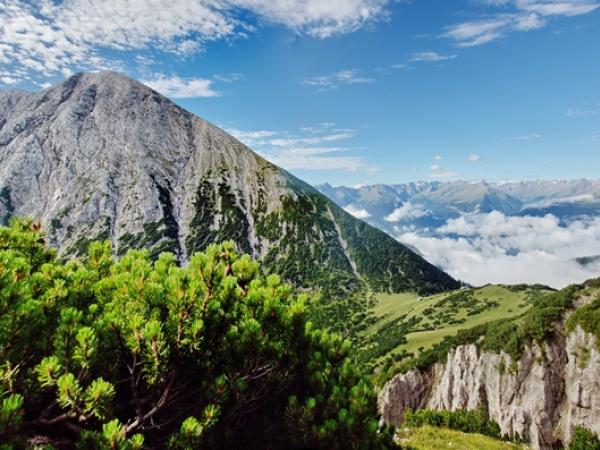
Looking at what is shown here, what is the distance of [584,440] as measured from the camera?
65812 mm

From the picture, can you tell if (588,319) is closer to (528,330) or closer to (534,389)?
(528,330)

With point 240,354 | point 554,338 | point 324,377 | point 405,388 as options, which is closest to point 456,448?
point 324,377

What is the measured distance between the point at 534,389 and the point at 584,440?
1588 cm

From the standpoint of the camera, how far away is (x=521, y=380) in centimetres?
8488

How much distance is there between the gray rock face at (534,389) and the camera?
72750 millimetres

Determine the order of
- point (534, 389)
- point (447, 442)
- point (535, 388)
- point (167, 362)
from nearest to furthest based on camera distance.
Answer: point (167, 362) → point (447, 442) → point (535, 388) → point (534, 389)

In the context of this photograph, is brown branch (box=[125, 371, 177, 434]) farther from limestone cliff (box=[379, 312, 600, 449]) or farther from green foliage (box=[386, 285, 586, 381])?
green foliage (box=[386, 285, 586, 381])

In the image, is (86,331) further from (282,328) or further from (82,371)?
(282,328)

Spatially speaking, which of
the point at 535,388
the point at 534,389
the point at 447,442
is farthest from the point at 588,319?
the point at 447,442

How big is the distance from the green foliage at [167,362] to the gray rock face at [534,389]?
8027 cm

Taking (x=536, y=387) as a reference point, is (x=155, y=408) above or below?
above

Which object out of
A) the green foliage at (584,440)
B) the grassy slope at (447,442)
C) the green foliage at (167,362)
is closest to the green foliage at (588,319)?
the green foliage at (584,440)

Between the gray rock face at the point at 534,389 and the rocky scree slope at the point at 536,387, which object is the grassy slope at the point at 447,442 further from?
the rocky scree slope at the point at 536,387

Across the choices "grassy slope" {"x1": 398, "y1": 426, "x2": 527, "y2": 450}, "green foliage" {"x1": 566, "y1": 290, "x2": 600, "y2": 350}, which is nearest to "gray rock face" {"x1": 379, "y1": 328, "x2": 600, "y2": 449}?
"green foliage" {"x1": 566, "y1": 290, "x2": 600, "y2": 350}
